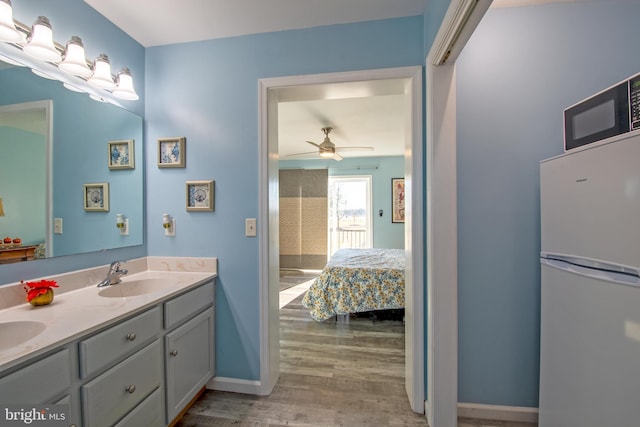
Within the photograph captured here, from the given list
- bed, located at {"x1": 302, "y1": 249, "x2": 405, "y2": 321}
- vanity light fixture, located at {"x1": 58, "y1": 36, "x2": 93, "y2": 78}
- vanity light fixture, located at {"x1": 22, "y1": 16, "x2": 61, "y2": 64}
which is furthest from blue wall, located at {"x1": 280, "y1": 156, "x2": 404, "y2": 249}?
vanity light fixture, located at {"x1": 22, "y1": 16, "x2": 61, "y2": 64}

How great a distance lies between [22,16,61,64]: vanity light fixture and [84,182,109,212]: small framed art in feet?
2.26

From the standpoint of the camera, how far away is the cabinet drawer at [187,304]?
4.67 ft

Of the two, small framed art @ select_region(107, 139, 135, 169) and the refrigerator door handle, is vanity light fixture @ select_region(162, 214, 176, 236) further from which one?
the refrigerator door handle

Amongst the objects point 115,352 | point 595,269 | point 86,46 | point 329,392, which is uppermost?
point 86,46

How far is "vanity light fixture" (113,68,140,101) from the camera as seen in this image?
1663mm

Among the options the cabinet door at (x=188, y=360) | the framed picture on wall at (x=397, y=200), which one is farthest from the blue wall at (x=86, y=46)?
the framed picture on wall at (x=397, y=200)

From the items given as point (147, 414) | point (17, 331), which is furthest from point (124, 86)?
point (147, 414)

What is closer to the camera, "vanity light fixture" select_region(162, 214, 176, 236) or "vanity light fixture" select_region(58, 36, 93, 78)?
"vanity light fixture" select_region(58, 36, 93, 78)

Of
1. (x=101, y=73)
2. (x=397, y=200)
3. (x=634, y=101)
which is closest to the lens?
(x=634, y=101)

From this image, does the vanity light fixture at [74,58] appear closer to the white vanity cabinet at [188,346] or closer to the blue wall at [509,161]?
the white vanity cabinet at [188,346]

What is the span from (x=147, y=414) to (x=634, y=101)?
255 cm

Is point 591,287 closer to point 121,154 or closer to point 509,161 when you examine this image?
point 509,161

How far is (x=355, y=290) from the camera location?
297 cm

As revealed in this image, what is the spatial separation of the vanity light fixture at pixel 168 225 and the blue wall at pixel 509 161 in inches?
79.0
